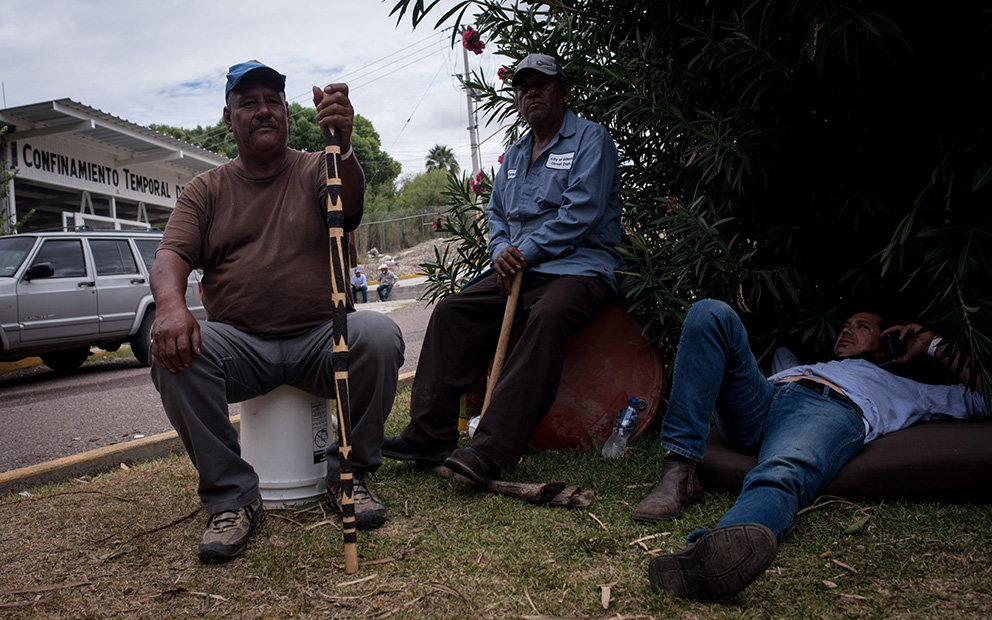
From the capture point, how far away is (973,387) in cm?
271

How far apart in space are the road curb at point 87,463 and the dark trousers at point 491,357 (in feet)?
6.31

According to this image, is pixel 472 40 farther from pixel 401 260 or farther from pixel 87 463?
pixel 401 260

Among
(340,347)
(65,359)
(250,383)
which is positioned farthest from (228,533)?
(65,359)

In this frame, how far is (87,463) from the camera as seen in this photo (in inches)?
167

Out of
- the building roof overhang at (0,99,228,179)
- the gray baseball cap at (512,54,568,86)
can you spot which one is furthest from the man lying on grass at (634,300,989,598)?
the building roof overhang at (0,99,228,179)

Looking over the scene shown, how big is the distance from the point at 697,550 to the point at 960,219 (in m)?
1.70

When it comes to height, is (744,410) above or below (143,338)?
above

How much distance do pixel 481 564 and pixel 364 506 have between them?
0.65 meters

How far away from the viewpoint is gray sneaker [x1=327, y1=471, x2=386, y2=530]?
284cm

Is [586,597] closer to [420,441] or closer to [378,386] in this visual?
[378,386]

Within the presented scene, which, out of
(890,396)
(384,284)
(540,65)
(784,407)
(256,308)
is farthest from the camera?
(384,284)

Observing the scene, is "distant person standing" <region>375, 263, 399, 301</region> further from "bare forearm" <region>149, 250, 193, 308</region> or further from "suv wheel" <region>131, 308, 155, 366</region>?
"bare forearm" <region>149, 250, 193, 308</region>

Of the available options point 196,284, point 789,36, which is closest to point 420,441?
point 789,36

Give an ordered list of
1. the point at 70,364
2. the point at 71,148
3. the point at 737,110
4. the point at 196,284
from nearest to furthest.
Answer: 1. the point at 737,110
2. the point at 70,364
3. the point at 196,284
4. the point at 71,148
